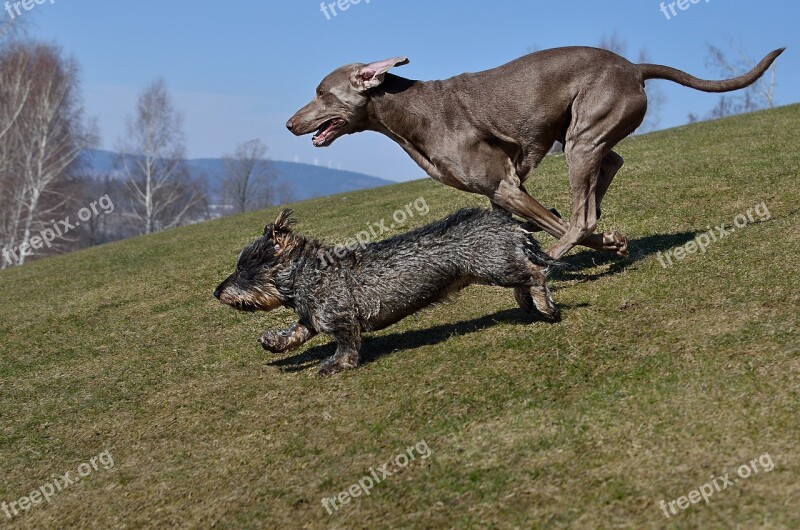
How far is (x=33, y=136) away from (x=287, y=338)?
146 feet

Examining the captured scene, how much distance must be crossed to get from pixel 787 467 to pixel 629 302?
367 cm

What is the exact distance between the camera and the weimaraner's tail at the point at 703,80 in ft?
29.7

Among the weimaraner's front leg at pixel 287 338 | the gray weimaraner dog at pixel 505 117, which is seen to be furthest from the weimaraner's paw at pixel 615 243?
the weimaraner's front leg at pixel 287 338

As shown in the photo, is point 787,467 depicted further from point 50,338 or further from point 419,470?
point 50,338

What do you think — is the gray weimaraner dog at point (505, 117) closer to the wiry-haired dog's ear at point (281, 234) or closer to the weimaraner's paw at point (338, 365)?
the wiry-haired dog's ear at point (281, 234)

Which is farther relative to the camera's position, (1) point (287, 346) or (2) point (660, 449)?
(1) point (287, 346)

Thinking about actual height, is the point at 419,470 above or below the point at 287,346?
below

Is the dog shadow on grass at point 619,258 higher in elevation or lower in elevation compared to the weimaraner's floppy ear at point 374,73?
lower

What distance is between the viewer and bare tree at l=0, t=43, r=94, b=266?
46.0 meters

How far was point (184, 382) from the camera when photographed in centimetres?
847

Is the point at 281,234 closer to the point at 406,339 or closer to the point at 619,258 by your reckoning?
the point at 406,339

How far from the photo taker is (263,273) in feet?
25.5

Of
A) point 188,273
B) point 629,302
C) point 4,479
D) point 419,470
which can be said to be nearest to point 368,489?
point 419,470

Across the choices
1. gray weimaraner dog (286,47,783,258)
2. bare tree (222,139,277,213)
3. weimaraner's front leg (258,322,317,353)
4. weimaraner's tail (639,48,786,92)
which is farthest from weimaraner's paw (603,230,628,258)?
bare tree (222,139,277,213)
